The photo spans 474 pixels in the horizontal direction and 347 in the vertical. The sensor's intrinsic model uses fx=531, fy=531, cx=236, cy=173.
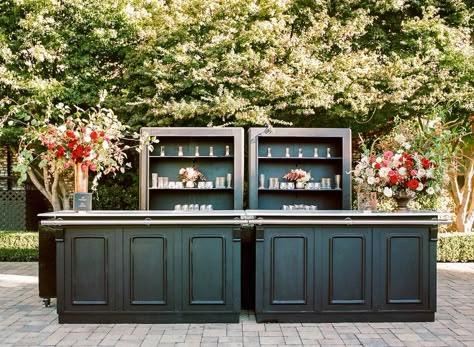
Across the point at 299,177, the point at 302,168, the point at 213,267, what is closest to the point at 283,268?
the point at 213,267

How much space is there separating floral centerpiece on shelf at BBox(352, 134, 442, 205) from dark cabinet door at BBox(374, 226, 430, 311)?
0.40 m

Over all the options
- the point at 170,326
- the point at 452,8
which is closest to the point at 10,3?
the point at 170,326

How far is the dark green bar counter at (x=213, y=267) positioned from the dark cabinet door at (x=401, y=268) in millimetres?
28

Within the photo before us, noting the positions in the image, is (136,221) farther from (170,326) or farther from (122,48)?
(122,48)

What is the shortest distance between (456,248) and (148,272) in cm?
612

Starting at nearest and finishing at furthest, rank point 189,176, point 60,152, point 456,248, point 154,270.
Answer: point 154,270, point 60,152, point 189,176, point 456,248

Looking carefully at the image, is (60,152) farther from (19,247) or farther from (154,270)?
(19,247)

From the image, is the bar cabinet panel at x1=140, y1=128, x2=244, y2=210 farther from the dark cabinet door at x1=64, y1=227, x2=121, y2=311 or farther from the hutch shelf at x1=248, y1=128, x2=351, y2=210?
the dark cabinet door at x1=64, y1=227, x2=121, y2=311

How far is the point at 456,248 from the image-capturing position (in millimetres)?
8977

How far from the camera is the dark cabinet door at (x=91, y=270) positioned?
486cm

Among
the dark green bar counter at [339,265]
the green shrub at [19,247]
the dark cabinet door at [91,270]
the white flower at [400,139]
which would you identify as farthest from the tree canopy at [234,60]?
the dark cabinet door at [91,270]

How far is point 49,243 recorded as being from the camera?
5.59 metres

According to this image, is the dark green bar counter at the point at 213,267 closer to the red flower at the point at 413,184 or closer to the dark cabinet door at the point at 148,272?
the dark cabinet door at the point at 148,272

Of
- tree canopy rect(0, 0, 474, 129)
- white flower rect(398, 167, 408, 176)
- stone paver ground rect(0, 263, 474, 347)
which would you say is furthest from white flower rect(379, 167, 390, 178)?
tree canopy rect(0, 0, 474, 129)
